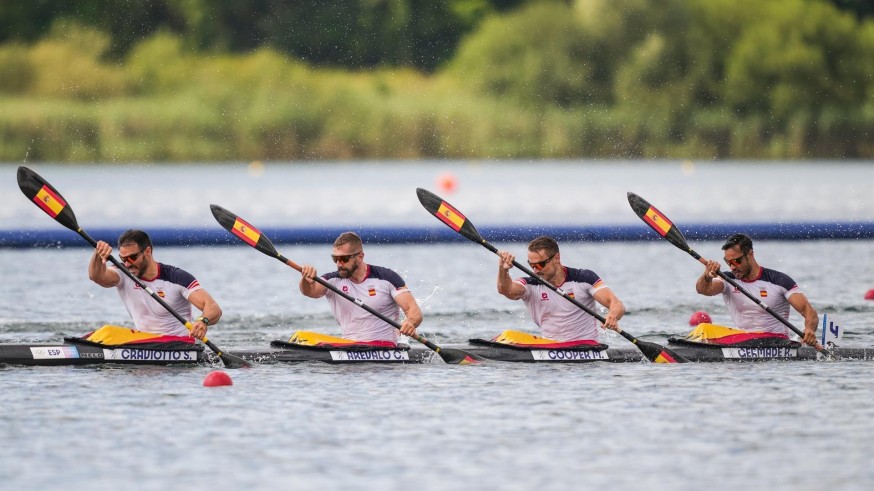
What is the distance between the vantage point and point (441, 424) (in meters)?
11.5

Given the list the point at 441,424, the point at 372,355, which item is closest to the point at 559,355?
the point at 372,355

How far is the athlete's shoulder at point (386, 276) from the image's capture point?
1407cm

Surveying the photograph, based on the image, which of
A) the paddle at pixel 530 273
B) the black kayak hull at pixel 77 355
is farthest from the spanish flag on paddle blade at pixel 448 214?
the black kayak hull at pixel 77 355

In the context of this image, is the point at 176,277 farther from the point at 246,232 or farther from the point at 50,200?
the point at 50,200

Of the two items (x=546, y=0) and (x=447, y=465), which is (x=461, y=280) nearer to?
(x=447, y=465)

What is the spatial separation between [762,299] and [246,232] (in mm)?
4616

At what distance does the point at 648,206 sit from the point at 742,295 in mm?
1346

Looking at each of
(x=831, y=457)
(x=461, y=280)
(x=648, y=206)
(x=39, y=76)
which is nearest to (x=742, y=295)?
(x=648, y=206)

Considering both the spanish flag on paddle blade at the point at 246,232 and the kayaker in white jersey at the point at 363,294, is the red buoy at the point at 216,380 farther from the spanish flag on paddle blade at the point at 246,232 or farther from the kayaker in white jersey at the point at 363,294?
the spanish flag on paddle blade at the point at 246,232

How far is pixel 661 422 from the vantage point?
1156 cm

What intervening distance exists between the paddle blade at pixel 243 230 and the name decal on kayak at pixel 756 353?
160 inches

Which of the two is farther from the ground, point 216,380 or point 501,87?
point 501,87

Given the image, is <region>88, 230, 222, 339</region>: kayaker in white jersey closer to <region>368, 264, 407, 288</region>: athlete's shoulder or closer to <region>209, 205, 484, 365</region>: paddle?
<region>209, 205, 484, 365</region>: paddle

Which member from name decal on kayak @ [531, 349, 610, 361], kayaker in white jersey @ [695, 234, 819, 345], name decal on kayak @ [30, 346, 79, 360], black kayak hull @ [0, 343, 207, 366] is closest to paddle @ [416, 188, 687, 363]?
name decal on kayak @ [531, 349, 610, 361]
